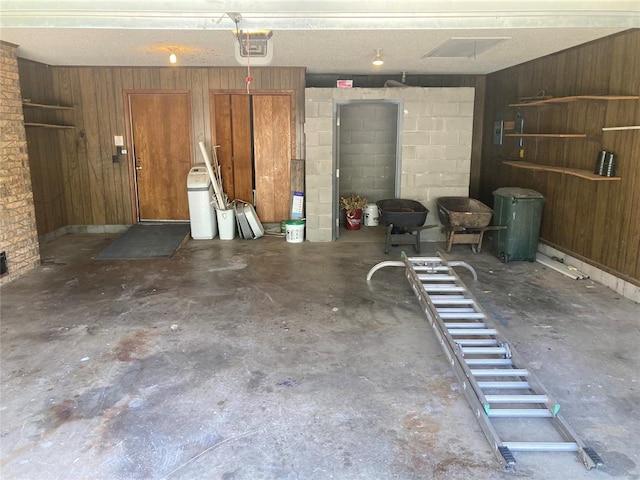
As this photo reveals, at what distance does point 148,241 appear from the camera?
7195 mm

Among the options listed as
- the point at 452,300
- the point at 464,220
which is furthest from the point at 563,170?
the point at 452,300

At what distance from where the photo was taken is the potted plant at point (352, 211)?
833 centimetres

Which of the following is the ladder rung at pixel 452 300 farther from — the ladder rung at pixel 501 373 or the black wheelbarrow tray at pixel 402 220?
the black wheelbarrow tray at pixel 402 220

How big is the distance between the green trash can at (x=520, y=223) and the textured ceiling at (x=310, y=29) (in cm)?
175

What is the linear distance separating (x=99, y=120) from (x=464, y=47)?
566cm

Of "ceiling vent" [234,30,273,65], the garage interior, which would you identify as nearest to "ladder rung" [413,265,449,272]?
the garage interior

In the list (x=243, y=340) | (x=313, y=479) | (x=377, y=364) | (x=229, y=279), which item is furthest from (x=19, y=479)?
(x=229, y=279)

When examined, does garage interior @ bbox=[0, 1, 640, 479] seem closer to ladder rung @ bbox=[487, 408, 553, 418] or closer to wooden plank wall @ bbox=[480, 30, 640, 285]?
wooden plank wall @ bbox=[480, 30, 640, 285]

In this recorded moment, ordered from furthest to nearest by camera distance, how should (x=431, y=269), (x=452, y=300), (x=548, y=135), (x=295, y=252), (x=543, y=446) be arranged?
(x=295, y=252), (x=548, y=135), (x=431, y=269), (x=452, y=300), (x=543, y=446)

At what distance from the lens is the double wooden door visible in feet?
25.8

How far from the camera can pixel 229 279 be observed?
221 inches

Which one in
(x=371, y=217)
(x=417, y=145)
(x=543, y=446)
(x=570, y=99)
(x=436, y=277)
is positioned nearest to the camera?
(x=543, y=446)

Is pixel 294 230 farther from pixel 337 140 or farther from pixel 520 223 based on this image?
pixel 520 223

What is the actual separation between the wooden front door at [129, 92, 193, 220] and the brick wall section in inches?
90.4
